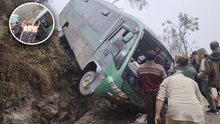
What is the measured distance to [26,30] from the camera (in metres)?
2.95

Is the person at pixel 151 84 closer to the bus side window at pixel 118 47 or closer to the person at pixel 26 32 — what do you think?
the bus side window at pixel 118 47

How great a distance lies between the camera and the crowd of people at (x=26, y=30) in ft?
9.60

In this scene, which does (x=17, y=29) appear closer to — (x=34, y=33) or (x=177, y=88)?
(x=34, y=33)

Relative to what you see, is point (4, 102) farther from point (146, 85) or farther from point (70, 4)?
point (70, 4)

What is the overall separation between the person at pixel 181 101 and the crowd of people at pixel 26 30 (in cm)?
246

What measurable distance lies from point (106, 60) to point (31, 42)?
1807mm

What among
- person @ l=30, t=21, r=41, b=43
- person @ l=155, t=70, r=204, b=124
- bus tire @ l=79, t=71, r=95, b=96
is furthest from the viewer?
bus tire @ l=79, t=71, r=95, b=96

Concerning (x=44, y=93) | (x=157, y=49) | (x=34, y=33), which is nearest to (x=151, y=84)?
(x=157, y=49)

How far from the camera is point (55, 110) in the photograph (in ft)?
14.3

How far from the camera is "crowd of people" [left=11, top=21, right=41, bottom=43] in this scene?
2926 millimetres

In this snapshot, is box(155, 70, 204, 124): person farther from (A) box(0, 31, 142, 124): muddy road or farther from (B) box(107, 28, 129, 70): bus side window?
(A) box(0, 31, 142, 124): muddy road

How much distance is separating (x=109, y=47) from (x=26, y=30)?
2.02m

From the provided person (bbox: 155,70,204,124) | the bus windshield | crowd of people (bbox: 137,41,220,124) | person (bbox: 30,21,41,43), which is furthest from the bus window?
the bus windshield

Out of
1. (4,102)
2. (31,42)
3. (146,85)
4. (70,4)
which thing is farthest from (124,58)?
(70,4)
